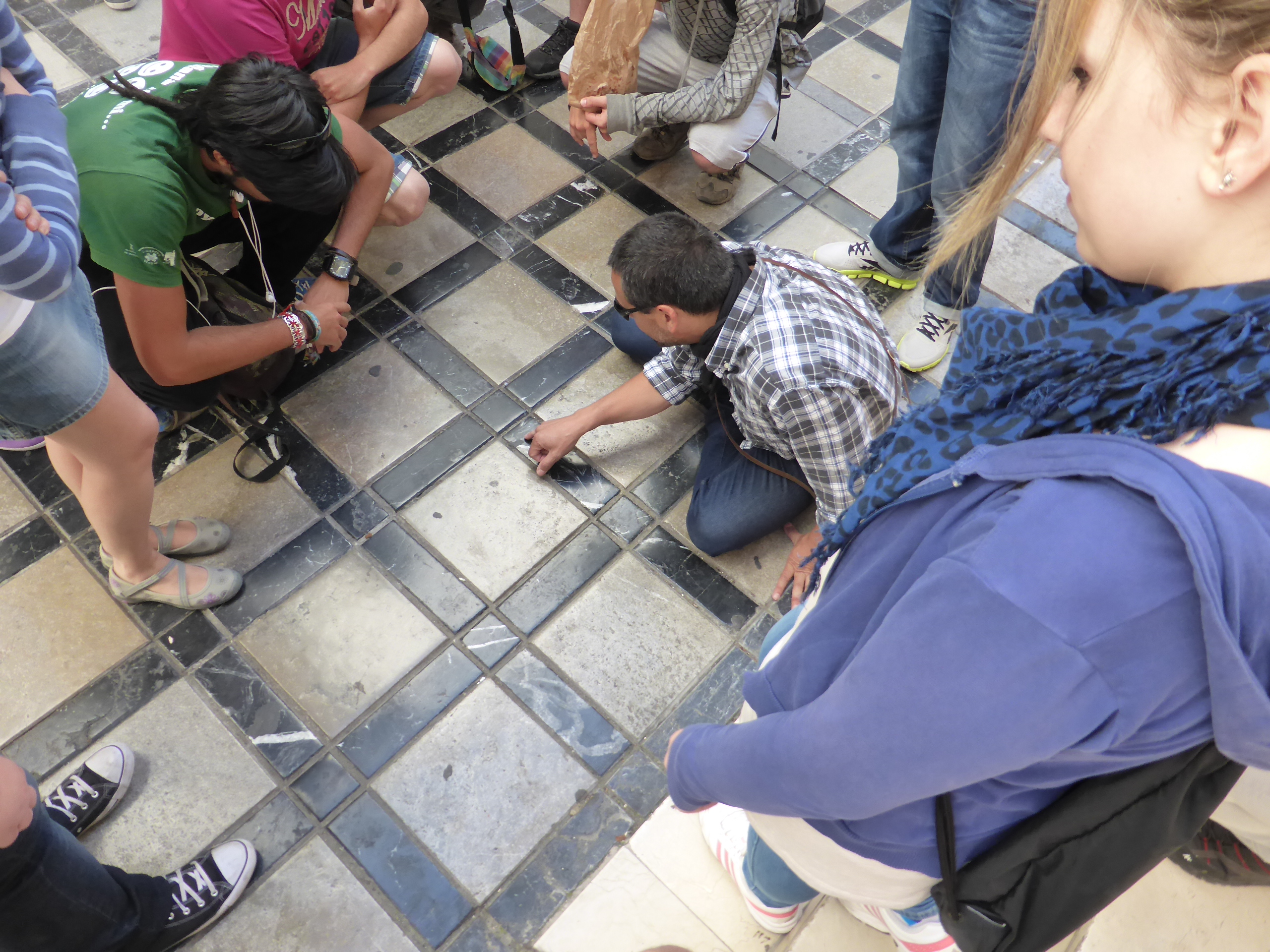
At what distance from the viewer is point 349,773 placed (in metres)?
1.91

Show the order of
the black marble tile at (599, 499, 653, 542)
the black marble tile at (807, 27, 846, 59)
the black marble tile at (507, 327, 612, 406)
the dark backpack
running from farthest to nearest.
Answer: the black marble tile at (807, 27, 846, 59)
the black marble tile at (507, 327, 612, 406)
the black marble tile at (599, 499, 653, 542)
the dark backpack

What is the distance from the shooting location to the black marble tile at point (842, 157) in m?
3.18

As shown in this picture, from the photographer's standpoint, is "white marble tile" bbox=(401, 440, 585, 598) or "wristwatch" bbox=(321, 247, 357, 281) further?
"wristwatch" bbox=(321, 247, 357, 281)

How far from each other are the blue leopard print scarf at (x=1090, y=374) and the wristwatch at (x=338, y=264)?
6.52 feet

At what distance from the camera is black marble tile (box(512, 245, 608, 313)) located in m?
2.76

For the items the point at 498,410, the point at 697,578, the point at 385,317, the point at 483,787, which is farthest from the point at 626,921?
the point at 385,317

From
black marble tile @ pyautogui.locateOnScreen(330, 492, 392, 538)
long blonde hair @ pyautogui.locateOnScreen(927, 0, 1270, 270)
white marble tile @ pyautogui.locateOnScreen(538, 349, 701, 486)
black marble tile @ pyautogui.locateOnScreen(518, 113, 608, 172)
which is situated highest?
long blonde hair @ pyautogui.locateOnScreen(927, 0, 1270, 270)

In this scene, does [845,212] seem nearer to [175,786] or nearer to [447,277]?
[447,277]

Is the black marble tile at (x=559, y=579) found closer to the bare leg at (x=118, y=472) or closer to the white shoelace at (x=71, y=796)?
the bare leg at (x=118, y=472)

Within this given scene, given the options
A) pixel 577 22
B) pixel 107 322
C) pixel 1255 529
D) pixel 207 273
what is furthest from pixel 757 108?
pixel 1255 529

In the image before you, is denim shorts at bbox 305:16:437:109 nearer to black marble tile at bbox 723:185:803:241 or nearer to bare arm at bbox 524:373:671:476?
black marble tile at bbox 723:185:803:241

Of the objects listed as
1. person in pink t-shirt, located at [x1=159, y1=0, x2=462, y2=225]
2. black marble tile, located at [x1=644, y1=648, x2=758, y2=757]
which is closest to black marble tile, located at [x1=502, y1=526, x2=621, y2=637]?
black marble tile, located at [x1=644, y1=648, x2=758, y2=757]

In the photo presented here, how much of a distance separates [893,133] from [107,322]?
2.30m

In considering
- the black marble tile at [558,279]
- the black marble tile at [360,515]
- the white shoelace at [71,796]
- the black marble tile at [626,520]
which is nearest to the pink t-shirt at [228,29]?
the black marble tile at [558,279]
